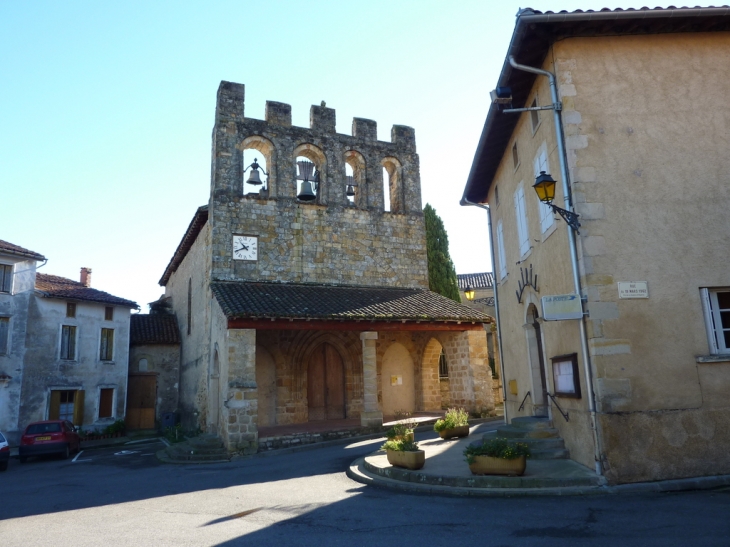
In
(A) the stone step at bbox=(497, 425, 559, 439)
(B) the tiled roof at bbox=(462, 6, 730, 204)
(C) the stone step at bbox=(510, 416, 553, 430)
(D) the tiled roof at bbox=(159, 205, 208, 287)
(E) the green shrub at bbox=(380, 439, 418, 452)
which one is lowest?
(E) the green shrub at bbox=(380, 439, 418, 452)

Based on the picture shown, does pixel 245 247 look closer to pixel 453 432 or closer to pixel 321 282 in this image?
pixel 321 282

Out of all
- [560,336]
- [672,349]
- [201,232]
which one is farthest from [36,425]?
[672,349]

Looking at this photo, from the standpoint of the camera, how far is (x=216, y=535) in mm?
5816

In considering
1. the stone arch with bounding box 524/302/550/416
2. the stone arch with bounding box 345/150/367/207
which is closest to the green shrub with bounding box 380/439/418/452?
the stone arch with bounding box 524/302/550/416

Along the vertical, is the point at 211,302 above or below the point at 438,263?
below

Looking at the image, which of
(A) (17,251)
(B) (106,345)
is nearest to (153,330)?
(B) (106,345)

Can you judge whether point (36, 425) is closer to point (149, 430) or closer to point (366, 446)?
point (149, 430)

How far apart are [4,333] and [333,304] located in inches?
468

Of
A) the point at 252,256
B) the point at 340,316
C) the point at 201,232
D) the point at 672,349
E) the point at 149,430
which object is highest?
the point at 201,232

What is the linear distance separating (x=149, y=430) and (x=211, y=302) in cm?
891

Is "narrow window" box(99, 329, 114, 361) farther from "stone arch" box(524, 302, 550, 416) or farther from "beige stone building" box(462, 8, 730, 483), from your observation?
"beige stone building" box(462, 8, 730, 483)

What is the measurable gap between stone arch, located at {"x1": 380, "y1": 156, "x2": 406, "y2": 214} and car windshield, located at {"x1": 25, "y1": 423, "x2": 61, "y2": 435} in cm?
1240

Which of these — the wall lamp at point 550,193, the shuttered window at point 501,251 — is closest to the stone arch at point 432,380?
the shuttered window at point 501,251

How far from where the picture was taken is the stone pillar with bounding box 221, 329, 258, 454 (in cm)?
1323
